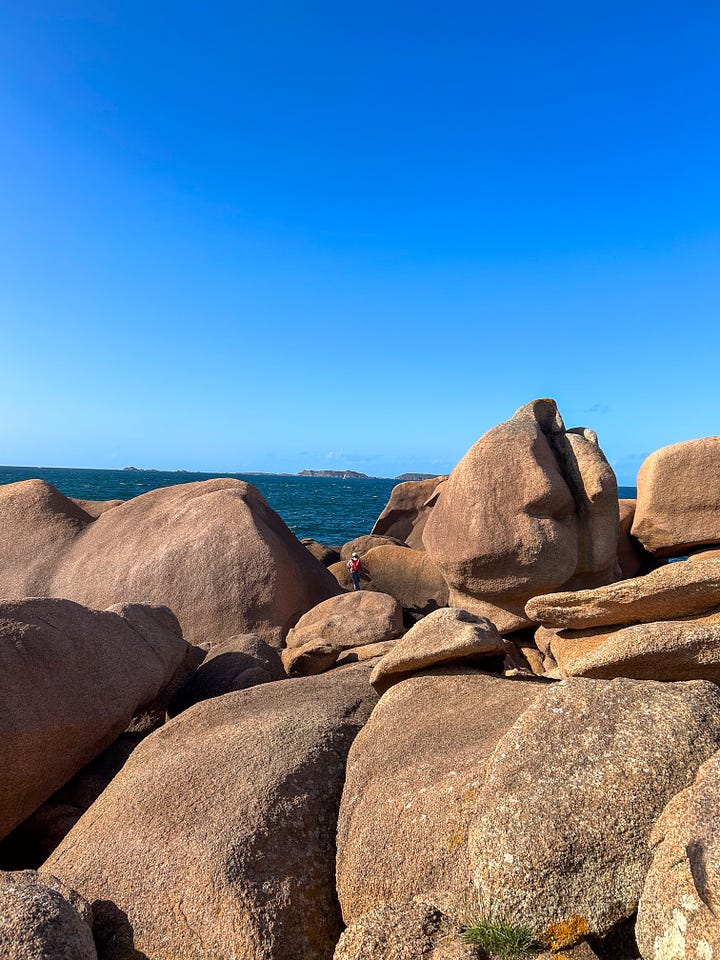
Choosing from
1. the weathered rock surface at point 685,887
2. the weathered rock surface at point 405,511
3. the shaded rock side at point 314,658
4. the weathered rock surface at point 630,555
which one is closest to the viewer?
the weathered rock surface at point 685,887

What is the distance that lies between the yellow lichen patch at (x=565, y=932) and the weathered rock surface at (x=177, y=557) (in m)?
8.85

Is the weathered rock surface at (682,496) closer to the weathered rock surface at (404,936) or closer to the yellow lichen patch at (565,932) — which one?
the yellow lichen patch at (565,932)

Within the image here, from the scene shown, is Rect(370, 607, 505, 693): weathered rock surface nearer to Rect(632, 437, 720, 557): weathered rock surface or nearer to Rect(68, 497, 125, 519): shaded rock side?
Rect(632, 437, 720, 557): weathered rock surface

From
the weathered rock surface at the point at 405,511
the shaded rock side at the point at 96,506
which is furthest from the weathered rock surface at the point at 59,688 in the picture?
the weathered rock surface at the point at 405,511

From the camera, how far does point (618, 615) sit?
706 centimetres

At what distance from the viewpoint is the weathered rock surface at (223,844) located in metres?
4.26

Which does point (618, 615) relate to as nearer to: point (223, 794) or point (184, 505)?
point (223, 794)

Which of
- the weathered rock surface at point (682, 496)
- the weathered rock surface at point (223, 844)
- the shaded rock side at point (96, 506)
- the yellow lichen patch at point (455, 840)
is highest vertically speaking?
the weathered rock surface at point (682, 496)

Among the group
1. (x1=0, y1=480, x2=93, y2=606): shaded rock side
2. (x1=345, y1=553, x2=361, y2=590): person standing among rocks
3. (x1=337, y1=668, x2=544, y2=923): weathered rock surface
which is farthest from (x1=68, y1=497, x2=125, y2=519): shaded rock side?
(x1=337, y1=668, x2=544, y2=923): weathered rock surface

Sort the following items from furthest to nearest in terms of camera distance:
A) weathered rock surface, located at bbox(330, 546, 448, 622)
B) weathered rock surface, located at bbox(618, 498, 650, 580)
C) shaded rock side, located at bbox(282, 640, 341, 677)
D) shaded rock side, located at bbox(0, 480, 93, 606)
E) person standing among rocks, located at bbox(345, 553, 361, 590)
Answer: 1. person standing among rocks, located at bbox(345, 553, 361, 590)
2. weathered rock surface, located at bbox(330, 546, 448, 622)
3. shaded rock side, located at bbox(0, 480, 93, 606)
4. weathered rock surface, located at bbox(618, 498, 650, 580)
5. shaded rock side, located at bbox(282, 640, 341, 677)

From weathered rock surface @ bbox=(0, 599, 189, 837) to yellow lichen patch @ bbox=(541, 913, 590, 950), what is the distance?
4598 mm

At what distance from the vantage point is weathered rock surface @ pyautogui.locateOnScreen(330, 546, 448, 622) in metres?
14.3

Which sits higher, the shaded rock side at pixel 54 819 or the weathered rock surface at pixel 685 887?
the weathered rock surface at pixel 685 887

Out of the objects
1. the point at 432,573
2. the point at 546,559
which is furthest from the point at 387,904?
the point at 432,573
